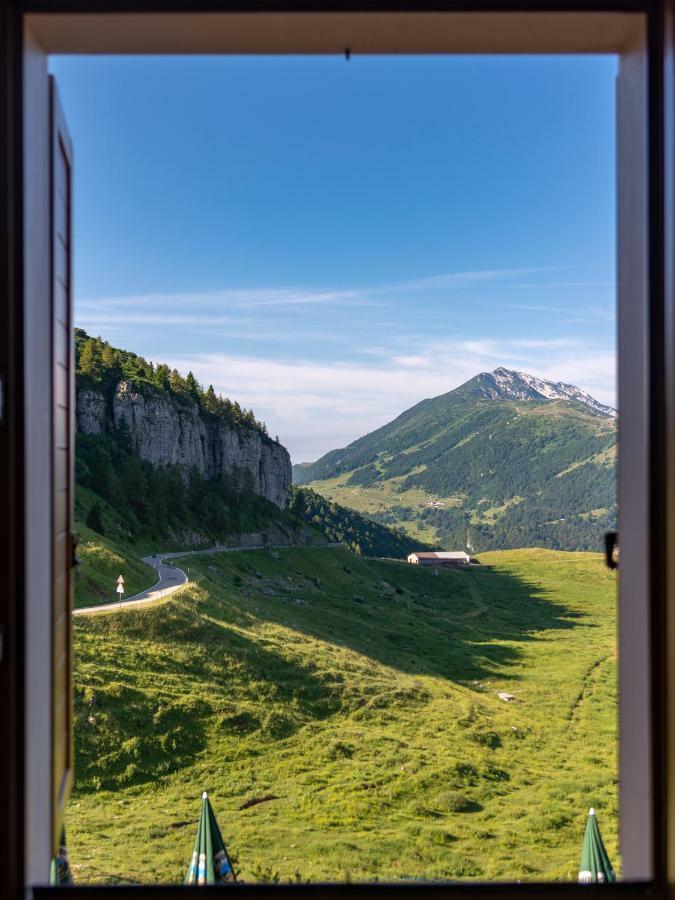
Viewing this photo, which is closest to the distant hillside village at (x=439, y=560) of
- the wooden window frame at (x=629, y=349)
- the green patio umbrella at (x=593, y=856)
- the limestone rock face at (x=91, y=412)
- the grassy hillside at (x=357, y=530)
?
the grassy hillside at (x=357, y=530)

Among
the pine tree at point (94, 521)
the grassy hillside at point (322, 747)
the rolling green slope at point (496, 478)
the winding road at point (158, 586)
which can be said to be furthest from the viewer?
the rolling green slope at point (496, 478)

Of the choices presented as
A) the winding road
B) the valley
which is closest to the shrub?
the valley

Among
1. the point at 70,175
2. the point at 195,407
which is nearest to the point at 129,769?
the point at 70,175

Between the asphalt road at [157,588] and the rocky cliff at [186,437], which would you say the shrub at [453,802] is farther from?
the rocky cliff at [186,437]

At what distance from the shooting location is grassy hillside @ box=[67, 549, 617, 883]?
13.4 metres

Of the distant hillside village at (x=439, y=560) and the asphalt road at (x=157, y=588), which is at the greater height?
the asphalt road at (x=157, y=588)

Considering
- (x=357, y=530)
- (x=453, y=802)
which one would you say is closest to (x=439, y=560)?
(x=357, y=530)

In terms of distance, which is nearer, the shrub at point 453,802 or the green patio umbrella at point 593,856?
the green patio umbrella at point 593,856

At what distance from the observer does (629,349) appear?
1.86 meters

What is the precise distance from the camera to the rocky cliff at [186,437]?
49.9m

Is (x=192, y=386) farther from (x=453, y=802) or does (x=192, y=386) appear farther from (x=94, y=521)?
(x=453, y=802)

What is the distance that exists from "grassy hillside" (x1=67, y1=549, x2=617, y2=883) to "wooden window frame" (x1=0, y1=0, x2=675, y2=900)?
1162cm

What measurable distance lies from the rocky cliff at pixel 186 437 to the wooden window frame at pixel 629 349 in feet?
162

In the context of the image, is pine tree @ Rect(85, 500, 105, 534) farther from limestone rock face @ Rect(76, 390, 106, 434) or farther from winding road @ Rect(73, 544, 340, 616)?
limestone rock face @ Rect(76, 390, 106, 434)
